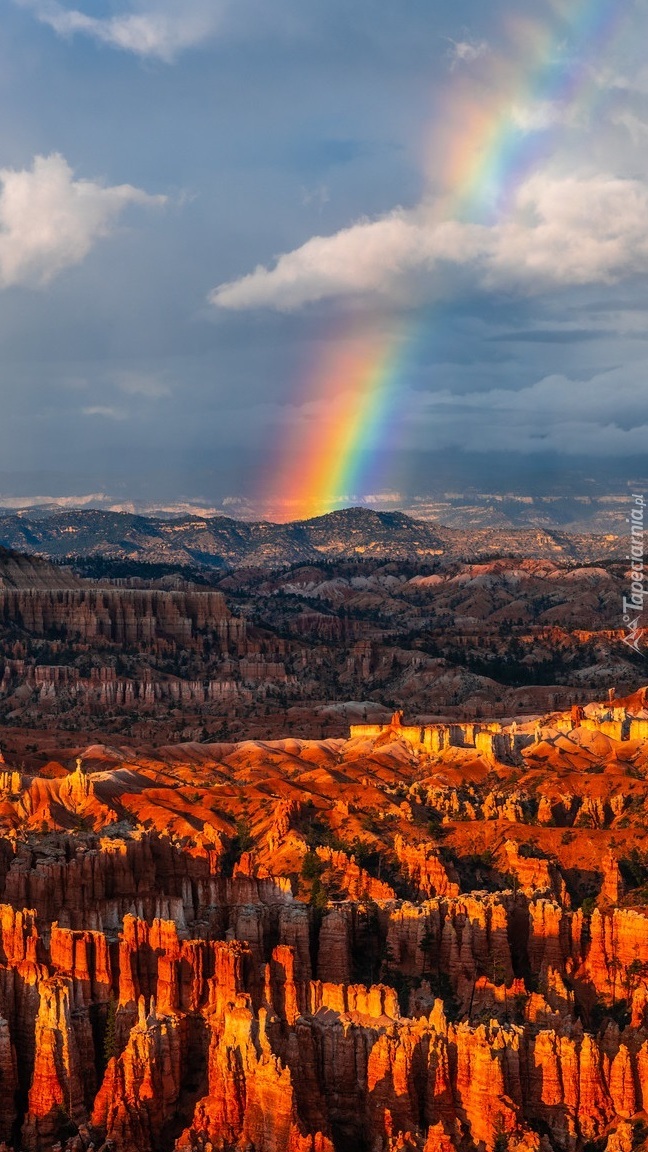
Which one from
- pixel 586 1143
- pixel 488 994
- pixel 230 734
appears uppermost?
pixel 230 734

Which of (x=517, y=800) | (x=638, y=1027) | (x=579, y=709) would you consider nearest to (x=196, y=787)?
(x=517, y=800)

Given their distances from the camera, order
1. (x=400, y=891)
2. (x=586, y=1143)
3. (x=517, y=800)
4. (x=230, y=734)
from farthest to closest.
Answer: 1. (x=230, y=734)
2. (x=517, y=800)
3. (x=400, y=891)
4. (x=586, y=1143)

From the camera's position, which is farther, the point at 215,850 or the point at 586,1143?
the point at 215,850

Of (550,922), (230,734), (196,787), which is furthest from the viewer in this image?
(230,734)

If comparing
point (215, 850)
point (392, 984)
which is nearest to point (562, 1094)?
point (392, 984)

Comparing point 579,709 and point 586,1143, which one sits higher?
point 579,709

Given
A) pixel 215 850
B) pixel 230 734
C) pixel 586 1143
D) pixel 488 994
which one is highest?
pixel 230 734

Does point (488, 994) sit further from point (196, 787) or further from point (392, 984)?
point (196, 787)

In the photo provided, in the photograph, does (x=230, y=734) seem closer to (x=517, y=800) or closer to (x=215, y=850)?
(x=517, y=800)

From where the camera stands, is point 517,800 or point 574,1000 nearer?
point 574,1000
